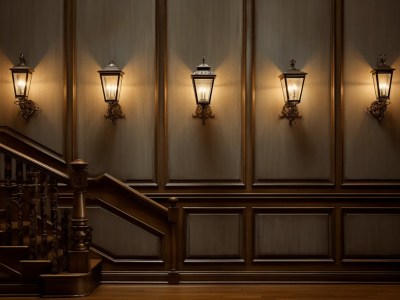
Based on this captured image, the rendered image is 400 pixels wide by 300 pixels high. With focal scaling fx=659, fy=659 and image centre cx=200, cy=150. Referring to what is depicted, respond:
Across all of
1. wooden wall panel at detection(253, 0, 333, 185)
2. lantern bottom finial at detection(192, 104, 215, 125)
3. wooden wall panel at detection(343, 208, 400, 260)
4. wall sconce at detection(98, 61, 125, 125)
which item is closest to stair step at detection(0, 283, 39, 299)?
wall sconce at detection(98, 61, 125, 125)

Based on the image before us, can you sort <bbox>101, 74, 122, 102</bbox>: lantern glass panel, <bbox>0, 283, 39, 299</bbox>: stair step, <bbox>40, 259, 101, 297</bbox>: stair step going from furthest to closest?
<bbox>101, 74, 122, 102</bbox>: lantern glass panel, <bbox>0, 283, 39, 299</bbox>: stair step, <bbox>40, 259, 101, 297</bbox>: stair step

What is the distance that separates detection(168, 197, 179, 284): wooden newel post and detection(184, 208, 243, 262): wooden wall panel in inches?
7.6

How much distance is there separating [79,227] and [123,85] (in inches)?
66.3

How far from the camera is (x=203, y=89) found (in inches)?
260

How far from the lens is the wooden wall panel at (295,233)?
6.79 meters

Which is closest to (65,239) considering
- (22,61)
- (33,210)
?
(33,210)

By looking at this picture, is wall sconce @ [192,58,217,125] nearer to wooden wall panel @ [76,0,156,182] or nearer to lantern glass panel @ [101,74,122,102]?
wooden wall panel @ [76,0,156,182]

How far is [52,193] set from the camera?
587cm

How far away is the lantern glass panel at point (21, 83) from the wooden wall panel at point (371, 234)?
3.52 meters

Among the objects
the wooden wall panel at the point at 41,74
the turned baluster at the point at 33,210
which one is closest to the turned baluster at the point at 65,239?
the turned baluster at the point at 33,210

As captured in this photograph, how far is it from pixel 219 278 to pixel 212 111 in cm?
171

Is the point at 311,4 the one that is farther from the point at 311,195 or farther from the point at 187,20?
the point at 311,195

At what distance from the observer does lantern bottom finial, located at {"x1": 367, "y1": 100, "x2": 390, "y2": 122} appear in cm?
670

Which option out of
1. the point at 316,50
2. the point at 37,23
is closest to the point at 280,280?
the point at 316,50
